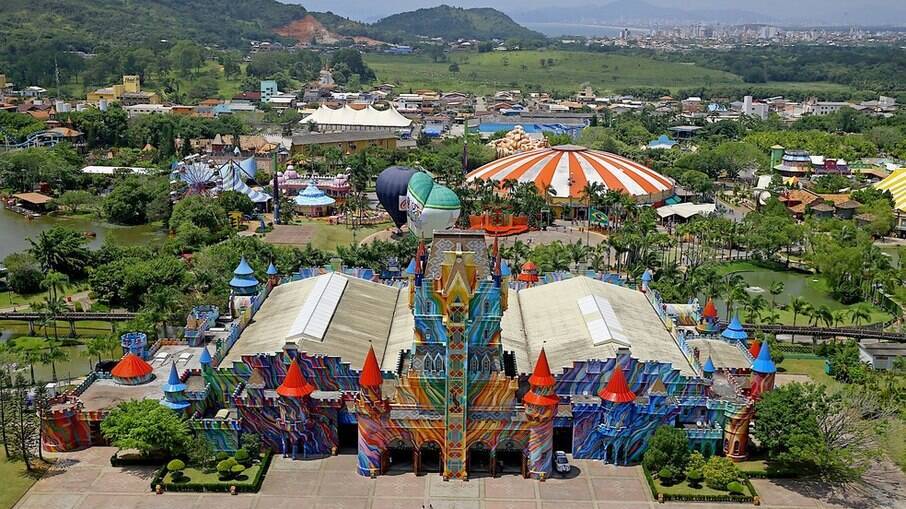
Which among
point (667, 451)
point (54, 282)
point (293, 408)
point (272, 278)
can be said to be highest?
point (272, 278)

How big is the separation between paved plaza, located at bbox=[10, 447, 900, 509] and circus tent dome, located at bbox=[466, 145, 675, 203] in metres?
59.5

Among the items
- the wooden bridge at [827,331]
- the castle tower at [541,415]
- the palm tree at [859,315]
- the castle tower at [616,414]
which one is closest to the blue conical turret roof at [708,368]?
the castle tower at [616,414]

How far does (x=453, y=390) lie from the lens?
40.5 m

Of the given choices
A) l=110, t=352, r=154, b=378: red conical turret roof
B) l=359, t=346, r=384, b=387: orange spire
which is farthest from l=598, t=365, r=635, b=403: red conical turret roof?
l=110, t=352, r=154, b=378: red conical turret roof

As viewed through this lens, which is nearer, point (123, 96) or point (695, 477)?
point (695, 477)

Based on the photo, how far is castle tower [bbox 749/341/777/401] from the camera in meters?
45.8

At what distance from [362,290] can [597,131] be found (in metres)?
95.5

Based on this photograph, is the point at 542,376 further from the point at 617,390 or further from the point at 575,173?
the point at 575,173

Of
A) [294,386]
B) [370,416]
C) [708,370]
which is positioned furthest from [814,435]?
[294,386]

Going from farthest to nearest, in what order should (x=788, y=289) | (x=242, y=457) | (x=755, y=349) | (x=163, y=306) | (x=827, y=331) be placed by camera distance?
(x=788, y=289) → (x=827, y=331) → (x=163, y=306) → (x=755, y=349) → (x=242, y=457)

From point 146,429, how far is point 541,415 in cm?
1693

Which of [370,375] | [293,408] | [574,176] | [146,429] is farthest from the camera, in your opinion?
[574,176]

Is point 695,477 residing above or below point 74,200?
below

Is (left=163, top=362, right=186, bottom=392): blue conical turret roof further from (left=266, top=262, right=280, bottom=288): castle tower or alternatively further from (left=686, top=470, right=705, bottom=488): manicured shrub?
(left=686, top=470, right=705, bottom=488): manicured shrub
